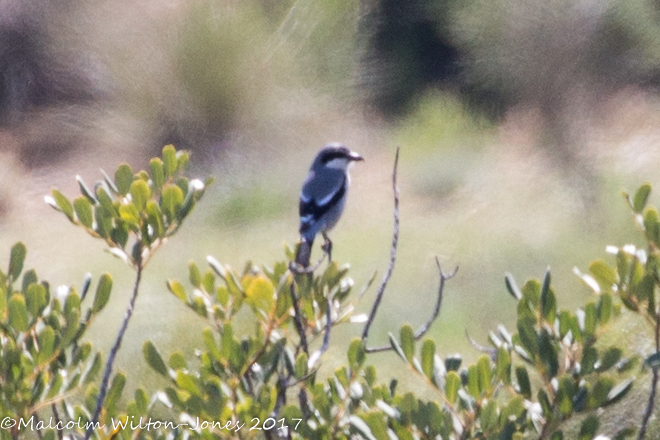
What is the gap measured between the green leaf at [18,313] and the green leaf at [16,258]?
0.10 metres

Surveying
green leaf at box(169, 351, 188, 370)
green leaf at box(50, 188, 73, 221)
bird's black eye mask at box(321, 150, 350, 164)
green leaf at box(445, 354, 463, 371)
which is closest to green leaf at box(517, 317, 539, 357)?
green leaf at box(445, 354, 463, 371)

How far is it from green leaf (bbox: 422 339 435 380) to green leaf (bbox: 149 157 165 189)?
0.47 meters

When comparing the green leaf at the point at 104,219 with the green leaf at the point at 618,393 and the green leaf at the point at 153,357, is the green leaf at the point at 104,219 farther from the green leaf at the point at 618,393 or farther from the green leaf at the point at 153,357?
the green leaf at the point at 618,393

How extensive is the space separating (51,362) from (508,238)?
3.56 metres

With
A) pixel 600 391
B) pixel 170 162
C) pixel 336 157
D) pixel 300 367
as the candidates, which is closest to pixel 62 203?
pixel 170 162

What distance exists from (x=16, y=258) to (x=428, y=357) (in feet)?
1.83

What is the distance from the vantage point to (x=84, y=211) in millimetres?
1180

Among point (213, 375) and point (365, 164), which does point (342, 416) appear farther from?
point (365, 164)

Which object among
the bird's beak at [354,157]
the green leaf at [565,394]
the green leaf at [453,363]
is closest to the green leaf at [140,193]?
the green leaf at [453,363]

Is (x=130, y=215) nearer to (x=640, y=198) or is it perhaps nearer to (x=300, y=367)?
(x=300, y=367)

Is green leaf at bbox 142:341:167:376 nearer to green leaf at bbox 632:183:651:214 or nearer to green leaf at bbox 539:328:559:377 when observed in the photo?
green leaf at bbox 539:328:559:377

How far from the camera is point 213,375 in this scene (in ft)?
3.50

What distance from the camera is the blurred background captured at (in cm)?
460

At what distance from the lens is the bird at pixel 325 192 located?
258 cm
